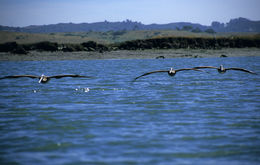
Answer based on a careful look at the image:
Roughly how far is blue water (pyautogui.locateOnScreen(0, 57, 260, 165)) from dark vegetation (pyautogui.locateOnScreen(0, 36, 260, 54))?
32346 mm

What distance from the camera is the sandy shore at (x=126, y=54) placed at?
51938 millimetres

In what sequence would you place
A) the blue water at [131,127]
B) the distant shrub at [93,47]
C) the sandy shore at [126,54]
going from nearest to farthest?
the blue water at [131,127]
the sandy shore at [126,54]
the distant shrub at [93,47]

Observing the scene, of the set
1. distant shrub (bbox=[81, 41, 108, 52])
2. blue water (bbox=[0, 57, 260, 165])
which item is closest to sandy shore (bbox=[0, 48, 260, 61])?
distant shrub (bbox=[81, 41, 108, 52])

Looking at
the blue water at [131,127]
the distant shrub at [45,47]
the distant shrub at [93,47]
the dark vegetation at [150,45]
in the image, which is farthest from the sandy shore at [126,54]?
the blue water at [131,127]

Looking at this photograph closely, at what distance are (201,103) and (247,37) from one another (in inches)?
1981

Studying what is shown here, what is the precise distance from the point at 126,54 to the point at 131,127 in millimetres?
40735

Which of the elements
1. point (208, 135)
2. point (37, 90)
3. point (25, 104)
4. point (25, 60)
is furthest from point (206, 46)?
point (208, 135)

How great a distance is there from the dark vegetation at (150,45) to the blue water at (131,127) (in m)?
32.3

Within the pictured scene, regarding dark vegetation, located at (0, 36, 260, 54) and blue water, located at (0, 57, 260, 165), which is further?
dark vegetation, located at (0, 36, 260, 54)

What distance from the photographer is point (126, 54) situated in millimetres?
54781

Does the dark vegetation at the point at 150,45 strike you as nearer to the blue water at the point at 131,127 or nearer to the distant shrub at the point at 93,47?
the distant shrub at the point at 93,47

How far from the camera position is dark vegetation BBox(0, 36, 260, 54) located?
56.1m

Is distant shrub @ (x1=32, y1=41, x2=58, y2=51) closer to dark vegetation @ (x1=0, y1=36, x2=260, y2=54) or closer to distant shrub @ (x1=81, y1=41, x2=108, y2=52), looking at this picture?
dark vegetation @ (x1=0, y1=36, x2=260, y2=54)

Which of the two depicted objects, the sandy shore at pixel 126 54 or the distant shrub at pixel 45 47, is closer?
the sandy shore at pixel 126 54
